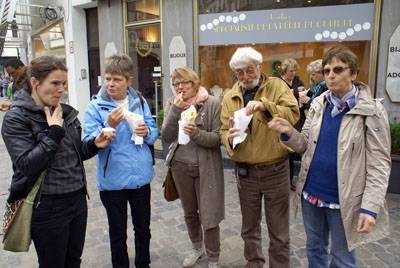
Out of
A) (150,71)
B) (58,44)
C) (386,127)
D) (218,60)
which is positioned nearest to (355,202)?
(386,127)

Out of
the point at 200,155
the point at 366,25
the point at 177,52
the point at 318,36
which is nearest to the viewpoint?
the point at 200,155

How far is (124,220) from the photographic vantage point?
294 cm

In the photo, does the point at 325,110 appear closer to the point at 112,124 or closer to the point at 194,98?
the point at 194,98

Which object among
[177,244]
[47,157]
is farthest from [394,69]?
[47,157]

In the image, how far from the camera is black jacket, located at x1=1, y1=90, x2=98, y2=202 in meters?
2.05

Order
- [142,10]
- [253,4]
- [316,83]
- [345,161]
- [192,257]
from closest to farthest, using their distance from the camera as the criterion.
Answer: [345,161] → [192,257] → [316,83] → [253,4] → [142,10]

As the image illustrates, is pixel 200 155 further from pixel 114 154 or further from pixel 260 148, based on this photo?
pixel 114 154

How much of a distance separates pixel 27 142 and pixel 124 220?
1203mm

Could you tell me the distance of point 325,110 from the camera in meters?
2.42

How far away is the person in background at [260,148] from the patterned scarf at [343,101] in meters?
0.42

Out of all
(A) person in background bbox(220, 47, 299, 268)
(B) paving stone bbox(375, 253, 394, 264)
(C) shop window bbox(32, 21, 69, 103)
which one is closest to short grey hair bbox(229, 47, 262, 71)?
(A) person in background bbox(220, 47, 299, 268)

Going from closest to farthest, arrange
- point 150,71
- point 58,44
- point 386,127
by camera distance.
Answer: point 386,127 → point 150,71 → point 58,44

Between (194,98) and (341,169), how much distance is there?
1.47 m

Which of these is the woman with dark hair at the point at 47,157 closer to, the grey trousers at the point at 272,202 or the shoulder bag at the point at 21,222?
the shoulder bag at the point at 21,222
